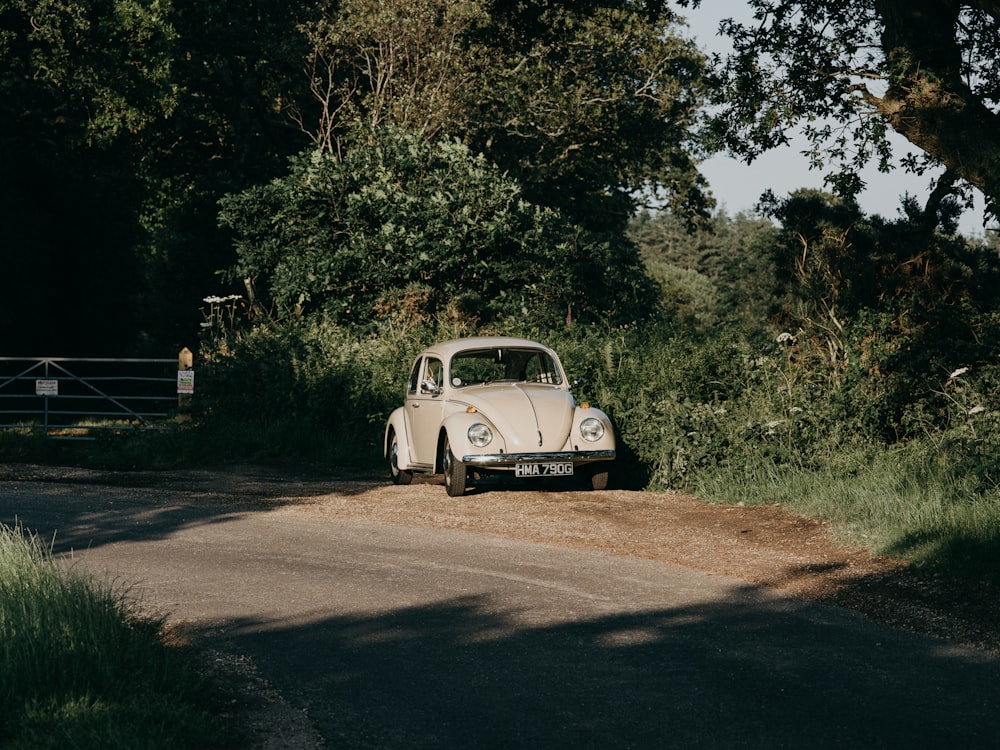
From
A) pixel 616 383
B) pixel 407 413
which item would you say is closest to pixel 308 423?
pixel 407 413

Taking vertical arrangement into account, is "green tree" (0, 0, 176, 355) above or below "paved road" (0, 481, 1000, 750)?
above

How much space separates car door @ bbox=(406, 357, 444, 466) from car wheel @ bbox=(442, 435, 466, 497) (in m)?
0.55

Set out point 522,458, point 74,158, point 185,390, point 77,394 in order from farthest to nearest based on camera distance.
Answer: point 74,158, point 77,394, point 185,390, point 522,458

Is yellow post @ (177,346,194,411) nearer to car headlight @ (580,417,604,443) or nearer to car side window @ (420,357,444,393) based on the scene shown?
car side window @ (420,357,444,393)

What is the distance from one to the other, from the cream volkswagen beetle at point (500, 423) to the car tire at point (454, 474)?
0.01 metres

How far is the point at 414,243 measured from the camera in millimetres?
24641

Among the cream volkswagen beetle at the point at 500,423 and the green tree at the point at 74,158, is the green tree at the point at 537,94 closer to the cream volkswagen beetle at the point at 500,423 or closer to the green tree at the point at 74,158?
the green tree at the point at 74,158

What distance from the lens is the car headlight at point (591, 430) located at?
46.1 ft

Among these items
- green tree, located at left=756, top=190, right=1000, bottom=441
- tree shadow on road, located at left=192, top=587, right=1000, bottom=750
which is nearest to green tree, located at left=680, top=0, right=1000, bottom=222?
green tree, located at left=756, top=190, right=1000, bottom=441

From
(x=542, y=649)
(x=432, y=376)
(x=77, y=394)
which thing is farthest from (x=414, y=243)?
(x=542, y=649)

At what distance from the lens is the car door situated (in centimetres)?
1489

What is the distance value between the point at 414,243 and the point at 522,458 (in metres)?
11.7

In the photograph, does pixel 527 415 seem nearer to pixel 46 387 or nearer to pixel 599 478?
pixel 599 478

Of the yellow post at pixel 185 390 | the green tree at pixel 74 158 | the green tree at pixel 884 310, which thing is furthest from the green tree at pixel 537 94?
the green tree at pixel 884 310
